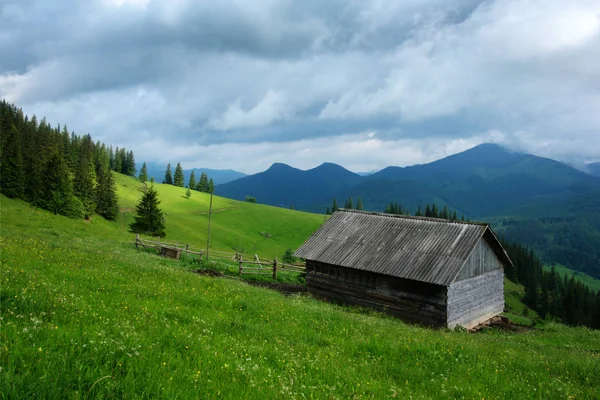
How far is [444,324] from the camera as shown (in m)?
23.5

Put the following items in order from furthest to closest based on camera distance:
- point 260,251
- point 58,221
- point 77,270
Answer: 1. point 260,251
2. point 58,221
3. point 77,270

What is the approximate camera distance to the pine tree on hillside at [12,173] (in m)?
62.8

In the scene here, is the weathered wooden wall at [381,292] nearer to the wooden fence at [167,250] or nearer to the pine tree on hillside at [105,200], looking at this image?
the wooden fence at [167,250]

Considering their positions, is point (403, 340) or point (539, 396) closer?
point (539, 396)

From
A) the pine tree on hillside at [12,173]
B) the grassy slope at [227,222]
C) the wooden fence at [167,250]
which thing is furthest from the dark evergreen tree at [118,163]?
the wooden fence at [167,250]

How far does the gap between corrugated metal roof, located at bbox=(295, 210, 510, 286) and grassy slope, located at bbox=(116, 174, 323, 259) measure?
5951cm

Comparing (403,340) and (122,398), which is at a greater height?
(122,398)

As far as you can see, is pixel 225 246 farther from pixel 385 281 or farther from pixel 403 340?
pixel 403 340

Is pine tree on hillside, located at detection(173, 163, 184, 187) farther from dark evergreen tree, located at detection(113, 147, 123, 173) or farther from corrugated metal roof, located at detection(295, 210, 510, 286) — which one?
corrugated metal roof, located at detection(295, 210, 510, 286)

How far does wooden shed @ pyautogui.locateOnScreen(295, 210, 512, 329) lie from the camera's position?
79.9 feet

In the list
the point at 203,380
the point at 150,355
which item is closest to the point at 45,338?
the point at 150,355

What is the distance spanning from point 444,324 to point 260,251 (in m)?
76.8

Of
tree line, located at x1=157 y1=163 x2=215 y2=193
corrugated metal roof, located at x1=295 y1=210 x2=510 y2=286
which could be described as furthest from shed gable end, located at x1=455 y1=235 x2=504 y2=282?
tree line, located at x1=157 y1=163 x2=215 y2=193

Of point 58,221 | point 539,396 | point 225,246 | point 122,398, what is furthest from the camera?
point 225,246
